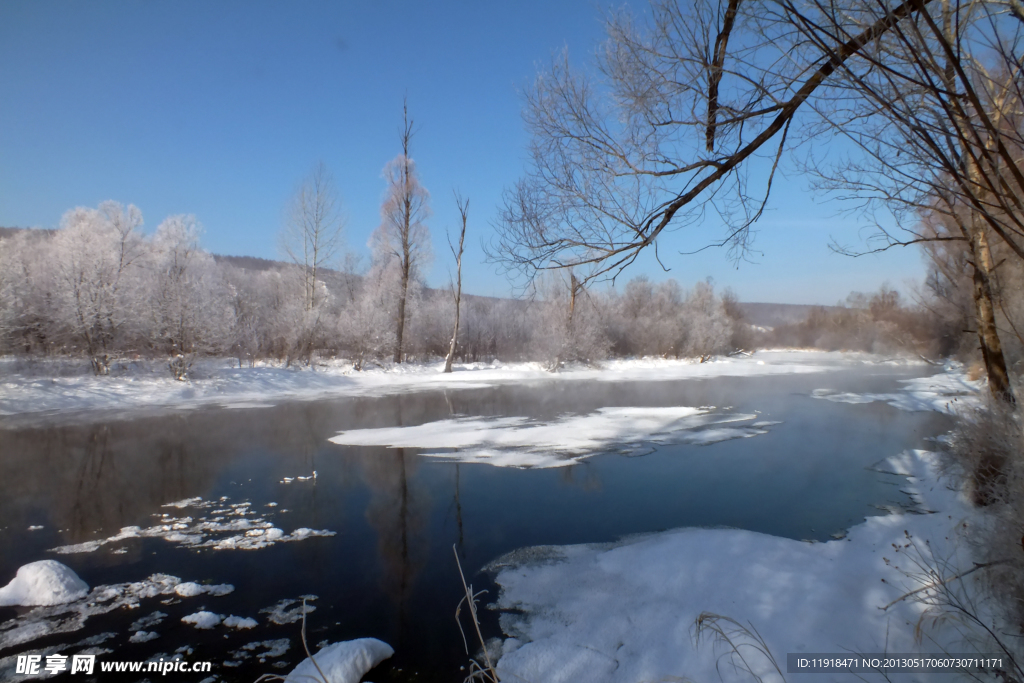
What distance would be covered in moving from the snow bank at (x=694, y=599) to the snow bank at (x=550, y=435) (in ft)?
11.7

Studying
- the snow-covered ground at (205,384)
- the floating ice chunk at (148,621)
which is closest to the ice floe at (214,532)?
the floating ice chunk at (148,621)

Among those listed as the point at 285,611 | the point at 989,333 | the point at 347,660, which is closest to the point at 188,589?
Result: the point at 285,611

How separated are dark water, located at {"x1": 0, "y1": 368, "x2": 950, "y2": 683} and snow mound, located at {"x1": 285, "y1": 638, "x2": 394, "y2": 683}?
0.09 metres

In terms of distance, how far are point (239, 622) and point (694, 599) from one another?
3227 millimetres

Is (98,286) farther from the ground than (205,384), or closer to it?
farther from the ground

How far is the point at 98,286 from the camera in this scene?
1714 cm

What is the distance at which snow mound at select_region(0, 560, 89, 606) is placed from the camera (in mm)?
3904

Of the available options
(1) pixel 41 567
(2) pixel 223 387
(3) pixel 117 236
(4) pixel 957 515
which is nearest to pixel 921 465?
(4) pixel 957 515

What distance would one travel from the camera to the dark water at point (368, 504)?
374 centimetres

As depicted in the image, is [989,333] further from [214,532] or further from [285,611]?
[214,532]

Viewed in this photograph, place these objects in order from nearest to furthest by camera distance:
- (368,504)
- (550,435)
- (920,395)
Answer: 1. (368,504)
2. (550,435)
3. (920,395)

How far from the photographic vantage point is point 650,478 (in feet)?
24.0

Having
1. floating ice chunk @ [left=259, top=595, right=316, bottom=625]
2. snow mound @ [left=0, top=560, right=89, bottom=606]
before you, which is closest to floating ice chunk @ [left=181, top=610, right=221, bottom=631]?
floating ice chunk @ [left=259, top=595, right=316, bottom=625]

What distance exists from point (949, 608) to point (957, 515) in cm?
242
